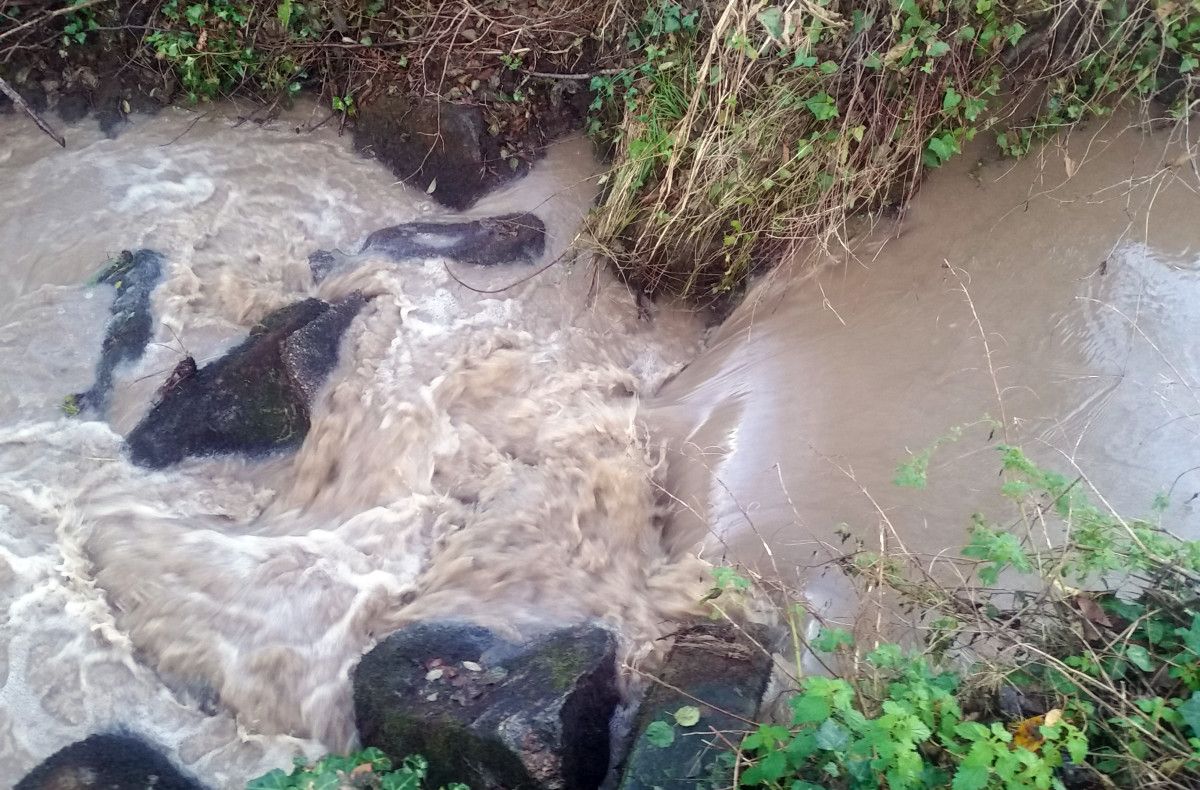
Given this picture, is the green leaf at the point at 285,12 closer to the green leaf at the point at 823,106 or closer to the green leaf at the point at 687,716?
the green leaf at the point at 823,106

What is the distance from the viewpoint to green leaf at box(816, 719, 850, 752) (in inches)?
78.0

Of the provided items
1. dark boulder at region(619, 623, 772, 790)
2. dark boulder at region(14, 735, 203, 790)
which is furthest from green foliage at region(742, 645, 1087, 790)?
dark boulder at region(14, 735, 203, 790)

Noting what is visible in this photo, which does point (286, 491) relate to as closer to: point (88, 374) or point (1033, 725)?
point (88, 374)

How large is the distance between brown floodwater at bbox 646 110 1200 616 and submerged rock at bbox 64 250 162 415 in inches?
106

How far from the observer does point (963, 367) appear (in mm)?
3711

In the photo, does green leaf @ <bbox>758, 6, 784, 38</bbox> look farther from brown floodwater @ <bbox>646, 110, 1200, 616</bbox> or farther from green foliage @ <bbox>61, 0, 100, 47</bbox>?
green foliage @ <bbox>61, 0, 100, 47</bbox>

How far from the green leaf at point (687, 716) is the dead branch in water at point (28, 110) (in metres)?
4.73

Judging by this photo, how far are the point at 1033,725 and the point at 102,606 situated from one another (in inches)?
135

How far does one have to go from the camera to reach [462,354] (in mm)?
4367

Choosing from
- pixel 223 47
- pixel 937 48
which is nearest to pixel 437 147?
pixel 223 47

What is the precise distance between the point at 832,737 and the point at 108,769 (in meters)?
2.55

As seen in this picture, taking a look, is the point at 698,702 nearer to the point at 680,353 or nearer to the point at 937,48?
the point at 680,353

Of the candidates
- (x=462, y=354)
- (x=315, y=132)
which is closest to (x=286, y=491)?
(x=462, y=354)

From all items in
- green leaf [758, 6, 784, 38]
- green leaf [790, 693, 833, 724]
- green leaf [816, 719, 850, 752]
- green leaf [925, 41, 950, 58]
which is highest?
green leaf [925, 41, 950, 58]
